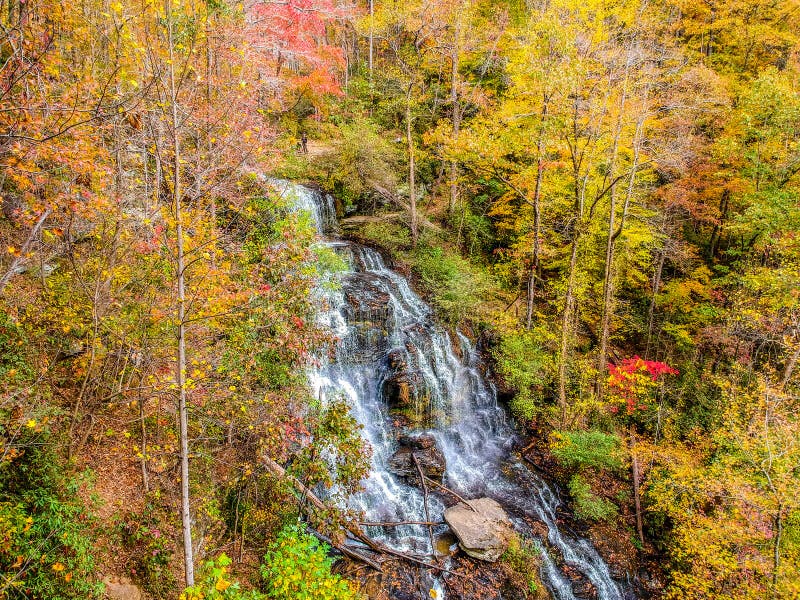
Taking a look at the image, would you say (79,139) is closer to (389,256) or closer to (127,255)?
(127,255)

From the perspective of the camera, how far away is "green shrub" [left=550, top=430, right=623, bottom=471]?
12.3m

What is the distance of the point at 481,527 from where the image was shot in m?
10.1

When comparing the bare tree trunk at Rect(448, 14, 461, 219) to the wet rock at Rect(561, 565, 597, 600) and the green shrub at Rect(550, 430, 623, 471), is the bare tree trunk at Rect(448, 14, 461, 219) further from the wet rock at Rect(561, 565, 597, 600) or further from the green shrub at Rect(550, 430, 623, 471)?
the wet rock at Rect(561, 565, 597, 600)

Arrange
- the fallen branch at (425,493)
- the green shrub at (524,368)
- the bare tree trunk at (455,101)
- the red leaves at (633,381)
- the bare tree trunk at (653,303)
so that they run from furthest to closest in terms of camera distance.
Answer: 1. the bare tree trunk at (653,303)
2. the bare tree trunk at (455,101)
3. the green shrub at (524,368)
4. the red leaves at (633,381)
5. the fallen branch at (425,493)

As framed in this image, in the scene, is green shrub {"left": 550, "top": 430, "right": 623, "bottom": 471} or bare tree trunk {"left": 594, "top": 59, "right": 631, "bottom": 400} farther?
bare tree trunk {"left": 594, "top": 59, "right": 631, "bottom": 400}

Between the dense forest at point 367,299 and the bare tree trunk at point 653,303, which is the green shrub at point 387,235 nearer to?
the dense forest at point 367,299

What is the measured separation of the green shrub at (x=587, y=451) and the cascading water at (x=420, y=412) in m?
1.21

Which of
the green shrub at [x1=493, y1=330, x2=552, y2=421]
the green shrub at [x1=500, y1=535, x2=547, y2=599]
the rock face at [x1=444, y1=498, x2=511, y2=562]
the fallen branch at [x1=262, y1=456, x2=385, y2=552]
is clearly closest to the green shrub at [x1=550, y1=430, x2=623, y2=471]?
the green shrub at [x1=493, y1=330, x2=552, y2=421]

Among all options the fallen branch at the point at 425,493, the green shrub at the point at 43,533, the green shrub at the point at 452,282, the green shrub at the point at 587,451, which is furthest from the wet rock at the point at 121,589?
the green shrub at the point at 452,282

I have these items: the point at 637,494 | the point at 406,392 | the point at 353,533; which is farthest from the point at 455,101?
the point at 353,533

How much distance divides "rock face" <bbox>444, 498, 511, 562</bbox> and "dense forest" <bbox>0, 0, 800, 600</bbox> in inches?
12.1

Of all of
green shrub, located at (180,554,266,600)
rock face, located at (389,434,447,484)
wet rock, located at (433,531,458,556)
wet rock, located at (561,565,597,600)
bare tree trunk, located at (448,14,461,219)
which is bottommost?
wet rock, located at (561,565,597,600)

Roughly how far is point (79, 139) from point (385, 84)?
2024 cm

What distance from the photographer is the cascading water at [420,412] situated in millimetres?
10523
